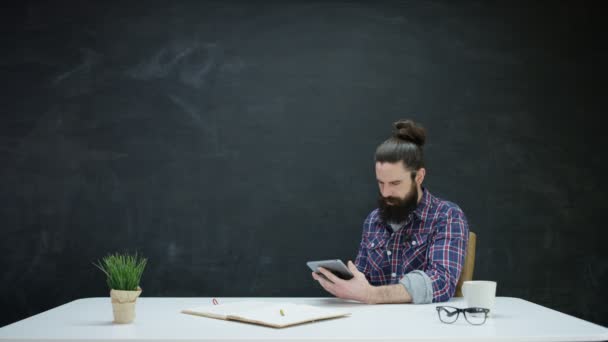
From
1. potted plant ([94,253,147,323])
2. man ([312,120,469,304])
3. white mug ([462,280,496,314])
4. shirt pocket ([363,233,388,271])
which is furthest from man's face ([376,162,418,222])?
potted plant ([94,253,147,323])

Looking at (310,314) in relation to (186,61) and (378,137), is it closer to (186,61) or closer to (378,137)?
(378,137)

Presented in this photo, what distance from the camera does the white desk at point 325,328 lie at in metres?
1.47

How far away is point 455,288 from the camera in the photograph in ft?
8.05

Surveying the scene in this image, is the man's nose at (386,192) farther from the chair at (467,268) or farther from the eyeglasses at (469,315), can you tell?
the eyeglasses at (469,315)

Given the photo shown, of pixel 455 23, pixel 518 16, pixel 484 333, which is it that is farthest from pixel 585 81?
pixel 484 333

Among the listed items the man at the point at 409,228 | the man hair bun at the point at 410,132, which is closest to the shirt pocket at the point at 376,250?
the man at the point at 409,228

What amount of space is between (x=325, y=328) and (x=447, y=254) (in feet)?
3.11

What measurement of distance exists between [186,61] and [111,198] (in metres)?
0.84

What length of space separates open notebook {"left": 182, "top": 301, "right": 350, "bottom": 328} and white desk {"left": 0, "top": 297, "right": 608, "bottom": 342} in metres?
0.02

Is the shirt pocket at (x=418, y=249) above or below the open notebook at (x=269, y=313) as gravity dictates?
above

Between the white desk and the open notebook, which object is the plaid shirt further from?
the open notebook

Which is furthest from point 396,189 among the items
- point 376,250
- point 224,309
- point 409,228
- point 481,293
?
point 224,309

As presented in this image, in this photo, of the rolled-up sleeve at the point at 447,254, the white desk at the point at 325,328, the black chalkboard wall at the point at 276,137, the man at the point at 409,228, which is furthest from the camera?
the black chalkboard wall at the point at 276,137

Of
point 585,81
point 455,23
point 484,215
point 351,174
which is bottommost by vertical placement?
point 484,215
